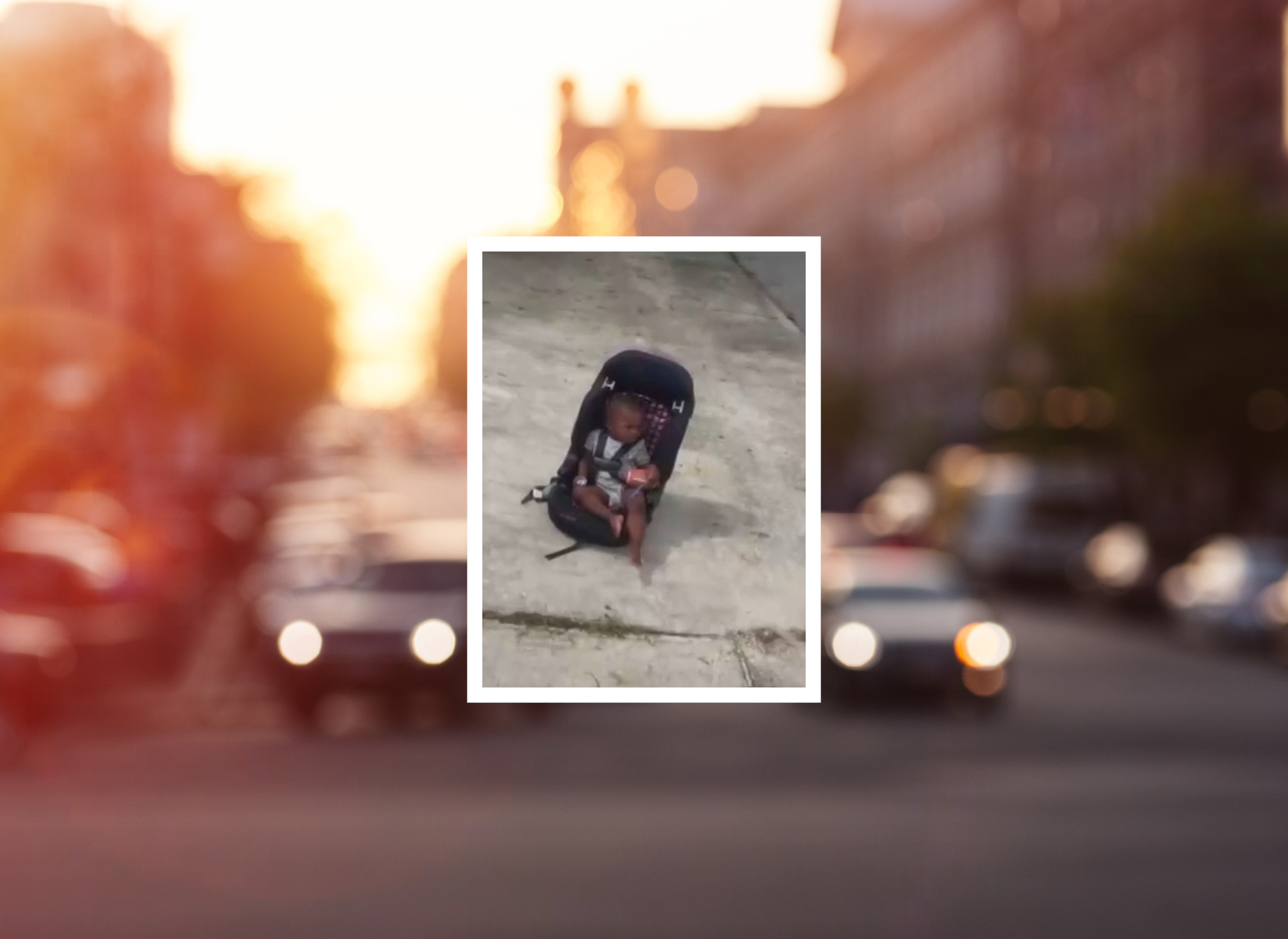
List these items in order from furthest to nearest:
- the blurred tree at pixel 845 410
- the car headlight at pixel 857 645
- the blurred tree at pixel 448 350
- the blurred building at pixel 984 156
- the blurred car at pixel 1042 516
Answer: the blurred tree at pixel 448 350, the blurred tree at pixel 845 410, the blurred building at pixel 984 156, the blurred car at pixel 1042 516, the car headlight at pixel 857 645

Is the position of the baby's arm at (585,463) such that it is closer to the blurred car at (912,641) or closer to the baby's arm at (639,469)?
the baby's arm at (639,469)

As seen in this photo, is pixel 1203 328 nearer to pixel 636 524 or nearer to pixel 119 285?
pixel 119 285

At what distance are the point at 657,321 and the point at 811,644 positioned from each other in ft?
1.37

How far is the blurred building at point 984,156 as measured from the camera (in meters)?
62.8

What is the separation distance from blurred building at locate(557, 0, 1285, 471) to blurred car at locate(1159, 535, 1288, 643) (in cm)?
1339

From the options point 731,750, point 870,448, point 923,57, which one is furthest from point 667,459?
point 870,448

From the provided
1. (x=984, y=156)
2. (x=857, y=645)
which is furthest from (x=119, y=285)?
(x=857, y=645)

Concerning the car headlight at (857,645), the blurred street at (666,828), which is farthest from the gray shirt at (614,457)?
the car headlight at (857,645)

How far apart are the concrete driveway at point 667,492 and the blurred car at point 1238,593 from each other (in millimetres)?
35958

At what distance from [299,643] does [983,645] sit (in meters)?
9.12

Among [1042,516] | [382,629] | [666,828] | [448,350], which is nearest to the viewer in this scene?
[666,828]

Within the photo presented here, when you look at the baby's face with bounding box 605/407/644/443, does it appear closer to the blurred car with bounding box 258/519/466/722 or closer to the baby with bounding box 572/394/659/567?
the baby with bounding box 572/394/659/567

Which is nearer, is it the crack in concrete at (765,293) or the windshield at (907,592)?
the crack in concrete at (765,293)

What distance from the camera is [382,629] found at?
2644cm
